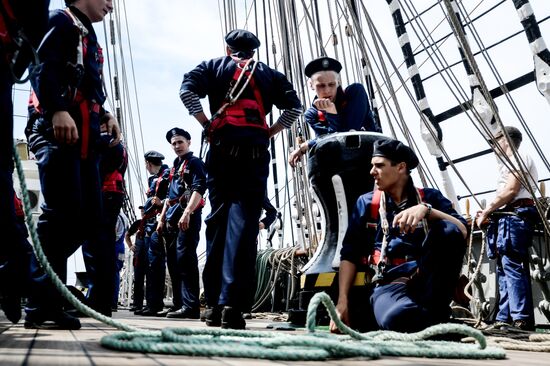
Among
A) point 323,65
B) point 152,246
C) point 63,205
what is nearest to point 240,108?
point 323,65

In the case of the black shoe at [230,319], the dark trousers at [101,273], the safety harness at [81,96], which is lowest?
the black shoe at [230,319]

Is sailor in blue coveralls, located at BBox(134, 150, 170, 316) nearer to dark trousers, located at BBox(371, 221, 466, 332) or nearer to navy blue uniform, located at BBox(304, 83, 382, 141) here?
navy blue uniform, located at BBox(304, 83, 382, 141)

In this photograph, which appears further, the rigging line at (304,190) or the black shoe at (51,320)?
A: the rigging line at (304,190)

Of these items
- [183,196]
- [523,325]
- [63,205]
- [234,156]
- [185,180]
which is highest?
[185,180]

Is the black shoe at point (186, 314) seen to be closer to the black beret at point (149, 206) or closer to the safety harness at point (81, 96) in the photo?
the black beret at point (149, 206)

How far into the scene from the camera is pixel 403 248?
7.98 ft

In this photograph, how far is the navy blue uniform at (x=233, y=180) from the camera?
109 inches

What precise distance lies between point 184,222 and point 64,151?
1959 mm

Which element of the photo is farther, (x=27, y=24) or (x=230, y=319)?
(x=230, y=319)

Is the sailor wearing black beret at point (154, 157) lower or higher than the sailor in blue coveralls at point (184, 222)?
higher

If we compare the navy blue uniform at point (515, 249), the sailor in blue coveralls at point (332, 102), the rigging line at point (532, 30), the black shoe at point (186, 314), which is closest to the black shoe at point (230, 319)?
the sailor in blue coveralls at point (332, 102)

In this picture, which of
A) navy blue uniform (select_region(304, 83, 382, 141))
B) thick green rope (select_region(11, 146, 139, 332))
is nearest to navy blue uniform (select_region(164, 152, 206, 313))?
navy blue uniform (select_region(304, 83, 382, 141))

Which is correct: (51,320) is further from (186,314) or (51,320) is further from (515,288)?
(515,288)

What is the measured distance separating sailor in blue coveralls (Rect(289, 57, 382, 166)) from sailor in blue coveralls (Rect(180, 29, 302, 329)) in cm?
26
